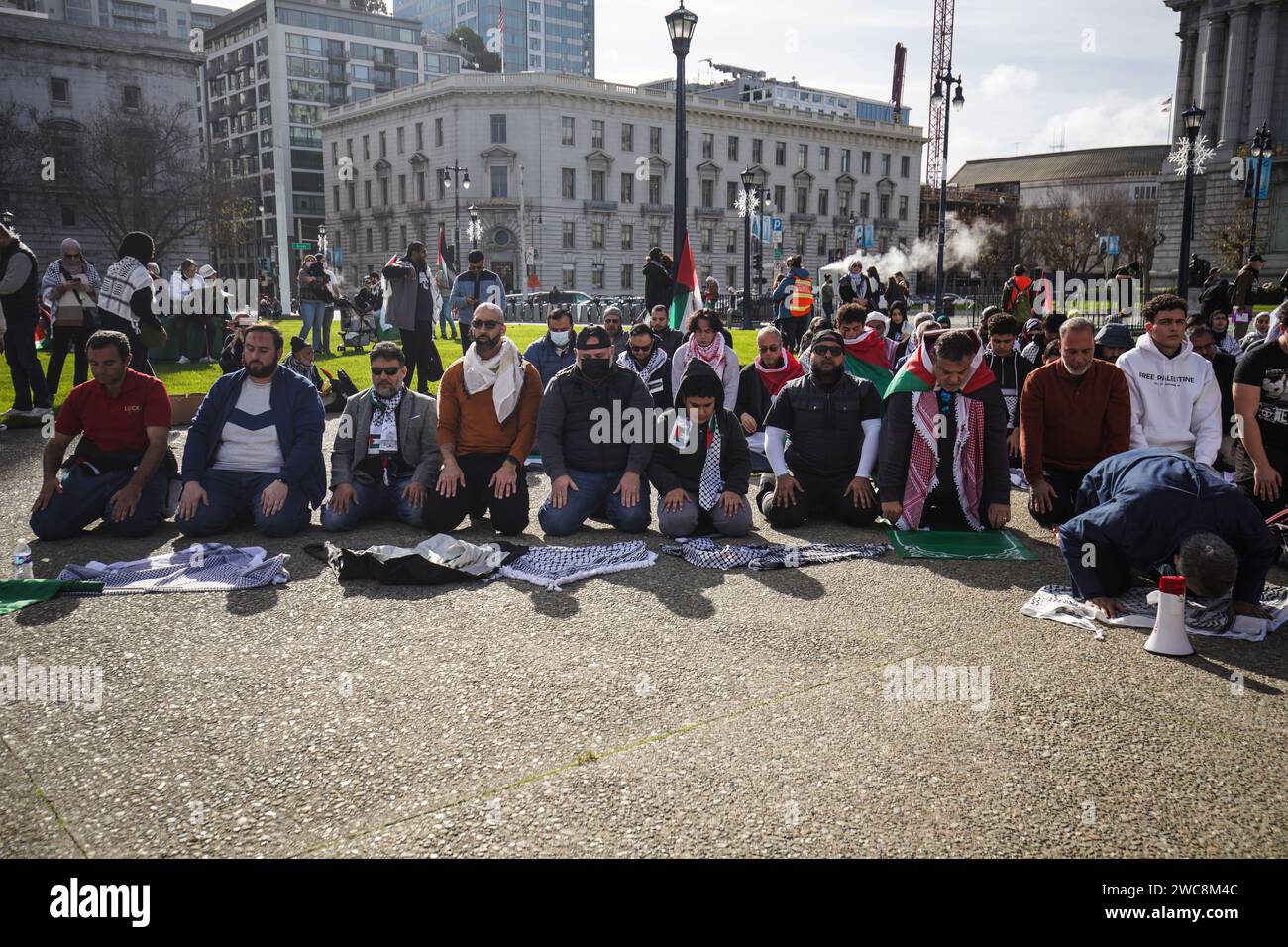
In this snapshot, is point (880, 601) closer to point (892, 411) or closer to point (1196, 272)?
point (892, 411)

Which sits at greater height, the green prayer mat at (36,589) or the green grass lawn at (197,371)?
the green grass lawn at (197,371)

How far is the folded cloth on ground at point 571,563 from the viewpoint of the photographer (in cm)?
618

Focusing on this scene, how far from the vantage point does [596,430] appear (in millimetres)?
7727

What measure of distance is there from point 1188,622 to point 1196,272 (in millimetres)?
24126

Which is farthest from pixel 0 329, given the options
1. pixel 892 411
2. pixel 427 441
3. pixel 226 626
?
pixel 892 411

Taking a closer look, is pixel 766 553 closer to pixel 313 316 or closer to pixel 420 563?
pixel 420 563

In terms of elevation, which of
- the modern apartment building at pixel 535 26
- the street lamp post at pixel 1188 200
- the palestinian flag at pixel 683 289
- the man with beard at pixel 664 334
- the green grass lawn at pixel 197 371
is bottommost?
the green grass lawn at pixel 197 371

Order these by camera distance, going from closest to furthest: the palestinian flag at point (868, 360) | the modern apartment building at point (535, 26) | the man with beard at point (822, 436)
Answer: the man with beard at point (822, 436)
the palestinian flag at point (868, 360)
the modern apartment building at point (535, 26)

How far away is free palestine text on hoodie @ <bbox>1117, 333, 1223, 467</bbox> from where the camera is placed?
7219 mm

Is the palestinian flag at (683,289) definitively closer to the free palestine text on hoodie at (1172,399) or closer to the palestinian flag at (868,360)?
the palestinian flag at (868,360)

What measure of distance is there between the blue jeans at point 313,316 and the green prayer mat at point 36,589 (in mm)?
14826

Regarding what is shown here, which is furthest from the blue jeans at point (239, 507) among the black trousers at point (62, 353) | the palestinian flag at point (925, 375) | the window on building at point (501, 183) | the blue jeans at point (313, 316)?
the window on building at point (501, 183)
